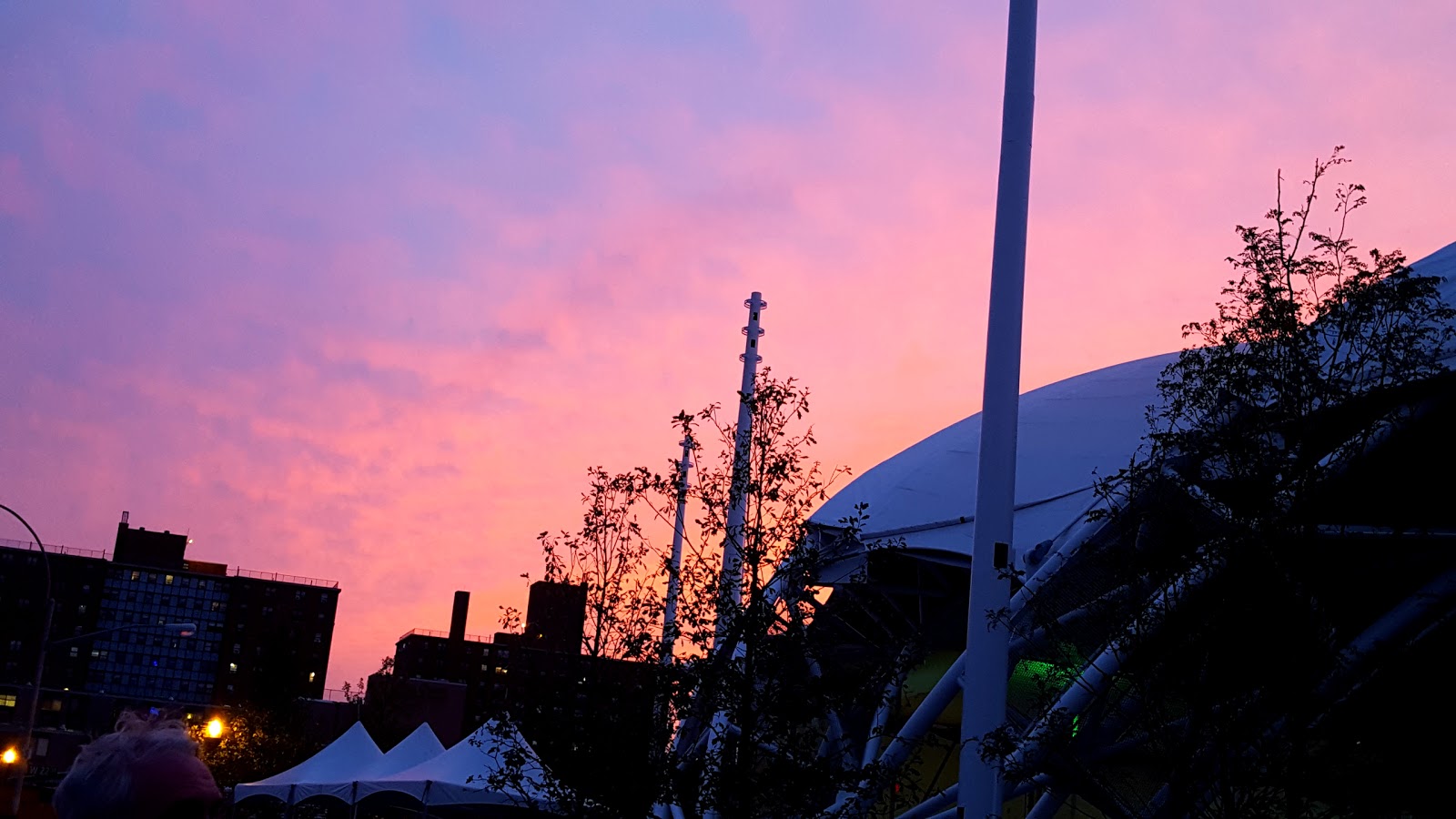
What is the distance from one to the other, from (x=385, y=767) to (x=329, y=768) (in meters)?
2.15

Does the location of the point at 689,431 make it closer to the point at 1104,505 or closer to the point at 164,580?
the point at 1104,505

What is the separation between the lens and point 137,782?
10.8ft

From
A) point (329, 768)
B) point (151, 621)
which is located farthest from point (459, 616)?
point (329, 768)

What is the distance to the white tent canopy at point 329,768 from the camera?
38.4 meters

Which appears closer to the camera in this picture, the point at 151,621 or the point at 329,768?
the point at 329,768

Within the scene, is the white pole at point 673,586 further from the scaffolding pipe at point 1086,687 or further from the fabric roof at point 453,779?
the fabric roof at point 453,779

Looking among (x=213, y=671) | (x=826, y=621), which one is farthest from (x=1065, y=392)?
(x=213, y=671)

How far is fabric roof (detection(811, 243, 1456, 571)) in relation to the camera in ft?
90.3

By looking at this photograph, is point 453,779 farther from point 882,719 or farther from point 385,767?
point 882,719

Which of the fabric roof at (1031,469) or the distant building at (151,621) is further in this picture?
the distant building at (151,621)

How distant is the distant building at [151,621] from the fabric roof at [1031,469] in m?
147

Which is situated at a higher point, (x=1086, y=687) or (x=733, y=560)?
(x=733, y=560)

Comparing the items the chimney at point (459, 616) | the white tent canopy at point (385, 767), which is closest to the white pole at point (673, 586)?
the white tent canopy at point (385, 767)

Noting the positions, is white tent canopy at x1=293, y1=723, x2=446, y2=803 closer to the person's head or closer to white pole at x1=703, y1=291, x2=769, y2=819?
white pole at x1=703, y1=291, x2=769, y2=819
